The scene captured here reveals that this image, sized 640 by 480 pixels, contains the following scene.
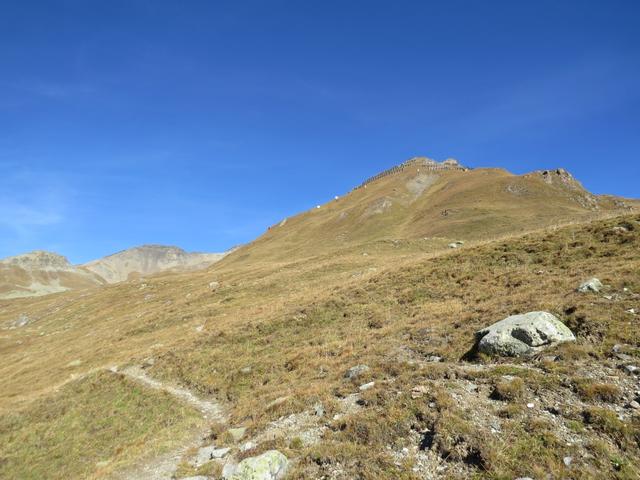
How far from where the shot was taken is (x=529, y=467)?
9.73 meters

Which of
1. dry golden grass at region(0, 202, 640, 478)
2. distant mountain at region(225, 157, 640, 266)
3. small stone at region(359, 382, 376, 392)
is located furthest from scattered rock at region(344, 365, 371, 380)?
distant mountain at region(225, 157, 640, 266)

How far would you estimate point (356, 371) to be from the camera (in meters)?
18.1

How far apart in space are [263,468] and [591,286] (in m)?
17.5

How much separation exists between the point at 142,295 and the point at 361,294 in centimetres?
5989

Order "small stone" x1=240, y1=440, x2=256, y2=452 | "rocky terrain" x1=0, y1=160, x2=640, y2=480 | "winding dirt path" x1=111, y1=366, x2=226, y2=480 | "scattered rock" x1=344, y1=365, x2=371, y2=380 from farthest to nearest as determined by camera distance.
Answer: "scattered rock" x1=344, y1=365, x2=371, y2=380 < "winding dirt path" x1=111, y1=366, x2=226, y2=480 < "small stone" x1=240, y1=440, x2=256, y2=452 < "rocky terrain" x1=0, y1=160, x2=640, y2=480

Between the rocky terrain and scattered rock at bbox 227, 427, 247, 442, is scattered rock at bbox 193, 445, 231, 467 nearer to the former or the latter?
the rocky terrain

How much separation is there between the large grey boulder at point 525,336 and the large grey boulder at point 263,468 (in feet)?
31.2

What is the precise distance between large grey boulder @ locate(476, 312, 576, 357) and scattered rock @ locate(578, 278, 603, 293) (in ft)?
13.0

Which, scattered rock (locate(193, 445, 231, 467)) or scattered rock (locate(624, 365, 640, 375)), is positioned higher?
scattered rock (locate(624, 365, 640, 375))

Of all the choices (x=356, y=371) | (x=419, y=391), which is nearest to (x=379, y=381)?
(x=356, y=371)

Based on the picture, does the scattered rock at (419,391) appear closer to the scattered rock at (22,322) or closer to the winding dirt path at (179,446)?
the winding dirt path at (179,446)

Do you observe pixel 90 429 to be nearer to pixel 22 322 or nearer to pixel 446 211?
pixel 446 211

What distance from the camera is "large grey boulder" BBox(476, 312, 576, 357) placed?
15492 mm

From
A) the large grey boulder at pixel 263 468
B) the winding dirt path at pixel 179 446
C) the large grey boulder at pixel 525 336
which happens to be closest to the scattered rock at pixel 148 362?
the winding dirt path at pixel 179 446
